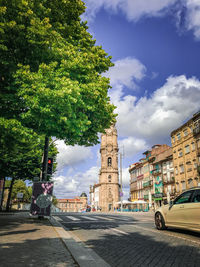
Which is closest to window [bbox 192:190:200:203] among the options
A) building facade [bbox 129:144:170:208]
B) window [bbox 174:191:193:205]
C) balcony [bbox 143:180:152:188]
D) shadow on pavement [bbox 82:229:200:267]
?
window [bbox 174:191:193:205]

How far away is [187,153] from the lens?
3744 cm

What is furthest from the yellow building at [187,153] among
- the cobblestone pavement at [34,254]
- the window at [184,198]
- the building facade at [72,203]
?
the building facade at [72,203]

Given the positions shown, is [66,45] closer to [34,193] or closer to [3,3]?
[3,3]

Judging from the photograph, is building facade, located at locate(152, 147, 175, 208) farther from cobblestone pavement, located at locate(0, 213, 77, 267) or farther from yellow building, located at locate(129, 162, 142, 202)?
cobblestone pavement, located at locate(0, 213, 77, 267)

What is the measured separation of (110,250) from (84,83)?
22.6ft

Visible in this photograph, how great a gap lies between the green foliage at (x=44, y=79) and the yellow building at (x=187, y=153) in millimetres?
28373

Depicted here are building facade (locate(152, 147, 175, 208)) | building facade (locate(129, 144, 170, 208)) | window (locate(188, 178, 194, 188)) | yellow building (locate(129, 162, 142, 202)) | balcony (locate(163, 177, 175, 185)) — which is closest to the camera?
window (locate(188, 178, 194, 188))

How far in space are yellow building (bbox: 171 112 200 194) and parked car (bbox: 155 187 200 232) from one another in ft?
89.6

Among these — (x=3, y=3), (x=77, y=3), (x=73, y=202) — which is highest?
(x=77, y=3)

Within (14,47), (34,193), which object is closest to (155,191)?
(34,193)

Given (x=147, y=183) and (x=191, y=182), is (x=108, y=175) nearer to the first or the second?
(x=147, y=183)

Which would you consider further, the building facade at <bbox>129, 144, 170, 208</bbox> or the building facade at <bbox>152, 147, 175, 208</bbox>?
the building facade at <bbox>129, 144, 170, 208</bbox>

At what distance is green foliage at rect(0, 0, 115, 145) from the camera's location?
324 inches

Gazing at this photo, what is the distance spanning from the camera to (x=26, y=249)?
4684 mm
